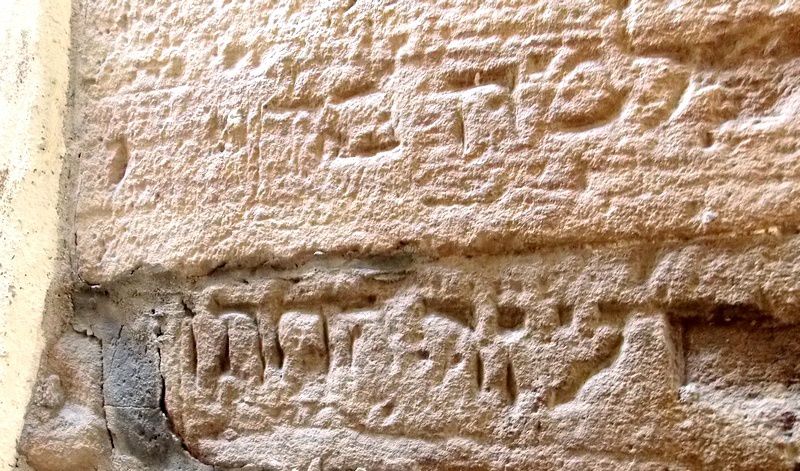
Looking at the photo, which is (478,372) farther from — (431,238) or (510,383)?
(431,238)

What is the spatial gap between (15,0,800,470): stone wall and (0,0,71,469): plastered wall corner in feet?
0.13

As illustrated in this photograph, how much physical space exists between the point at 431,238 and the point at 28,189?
856 millimetres

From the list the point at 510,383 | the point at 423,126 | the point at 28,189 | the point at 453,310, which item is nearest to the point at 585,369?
the point at 510,383

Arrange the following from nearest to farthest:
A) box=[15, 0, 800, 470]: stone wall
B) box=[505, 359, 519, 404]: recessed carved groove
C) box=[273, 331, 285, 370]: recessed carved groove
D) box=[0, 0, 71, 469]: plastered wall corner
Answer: box=[15, 0, 800, 470]: stone wall
box=[505, 359, 519, 404]: recessed carved groove
box=[273, 331, 285, 370]: recessed carved groove
box=[0, 0, 71, 469]: plastered wall corner

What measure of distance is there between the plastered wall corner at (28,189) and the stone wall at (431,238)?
40 millimetres

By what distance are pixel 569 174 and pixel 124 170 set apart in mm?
902

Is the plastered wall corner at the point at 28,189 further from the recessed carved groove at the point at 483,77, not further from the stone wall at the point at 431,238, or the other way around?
the recessed carved groove at the point at 483,77

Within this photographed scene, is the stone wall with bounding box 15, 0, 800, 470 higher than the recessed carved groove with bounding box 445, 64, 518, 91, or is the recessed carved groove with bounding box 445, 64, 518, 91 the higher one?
the recessed carved groove with bounding box 445, 64, 518, 91

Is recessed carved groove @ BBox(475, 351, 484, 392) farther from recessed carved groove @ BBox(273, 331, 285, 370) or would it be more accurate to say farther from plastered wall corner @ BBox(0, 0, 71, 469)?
plastered wall corner @ BBox(0, 0, 71, 469)

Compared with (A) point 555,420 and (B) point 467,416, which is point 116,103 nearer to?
(B) point 467,416

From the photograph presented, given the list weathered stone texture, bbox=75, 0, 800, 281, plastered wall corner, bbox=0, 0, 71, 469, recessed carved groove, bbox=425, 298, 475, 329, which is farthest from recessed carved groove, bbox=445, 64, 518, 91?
plastered wall corner, bbox=0, 0, 71, 469

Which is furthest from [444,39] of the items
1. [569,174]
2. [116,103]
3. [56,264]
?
[56,264]

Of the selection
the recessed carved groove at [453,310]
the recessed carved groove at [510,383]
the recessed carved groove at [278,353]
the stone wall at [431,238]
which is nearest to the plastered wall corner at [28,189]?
the stone wall at [431,238]

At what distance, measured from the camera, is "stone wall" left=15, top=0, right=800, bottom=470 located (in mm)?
1105
